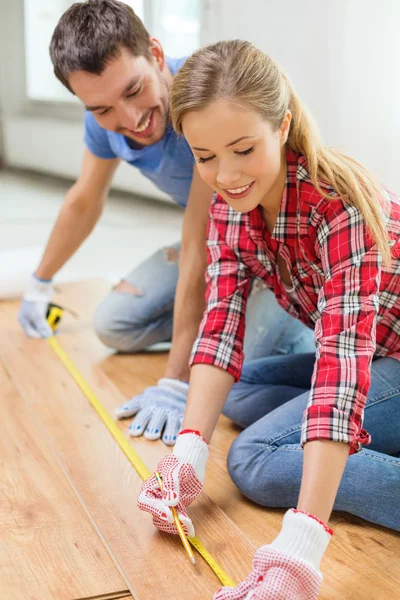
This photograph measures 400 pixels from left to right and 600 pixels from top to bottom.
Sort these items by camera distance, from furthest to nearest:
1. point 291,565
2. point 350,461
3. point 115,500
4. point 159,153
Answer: point 159,153 → point 115,500 → point 350,461 → point 291,565

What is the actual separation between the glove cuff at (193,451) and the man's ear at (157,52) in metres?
0.97

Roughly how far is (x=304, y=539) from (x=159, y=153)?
4.08ft

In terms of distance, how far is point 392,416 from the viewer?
1535mm

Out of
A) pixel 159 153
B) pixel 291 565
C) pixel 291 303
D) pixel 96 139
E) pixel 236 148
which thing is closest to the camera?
pixel 291 565

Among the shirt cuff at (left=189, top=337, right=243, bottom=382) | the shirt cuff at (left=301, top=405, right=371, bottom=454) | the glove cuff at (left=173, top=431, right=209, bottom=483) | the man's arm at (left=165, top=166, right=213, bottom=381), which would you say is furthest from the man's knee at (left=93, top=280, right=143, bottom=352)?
the shirt cuff at (left=301, top=405, right=371, bottom=454)

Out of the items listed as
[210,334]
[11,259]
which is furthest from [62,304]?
[210,334]

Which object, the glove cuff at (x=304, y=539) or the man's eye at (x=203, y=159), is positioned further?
the man's eye at (x=203, y=159)

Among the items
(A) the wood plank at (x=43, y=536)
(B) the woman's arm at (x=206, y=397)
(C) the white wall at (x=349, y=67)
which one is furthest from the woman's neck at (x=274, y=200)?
(C) the white wall at (x=349, y=67)

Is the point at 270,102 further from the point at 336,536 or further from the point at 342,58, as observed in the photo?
the point at 342,58

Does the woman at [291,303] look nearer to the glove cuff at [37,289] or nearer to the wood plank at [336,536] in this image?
the wood plank at [336,536]

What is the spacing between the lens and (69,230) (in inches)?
95.9

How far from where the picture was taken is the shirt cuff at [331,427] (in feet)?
3.87

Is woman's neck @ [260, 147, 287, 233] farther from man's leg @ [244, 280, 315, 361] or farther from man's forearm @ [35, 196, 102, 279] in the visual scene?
man's forearm @ [35, 196, 102, 279]

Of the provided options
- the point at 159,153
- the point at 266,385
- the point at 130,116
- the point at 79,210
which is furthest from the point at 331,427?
the point at 79,210
